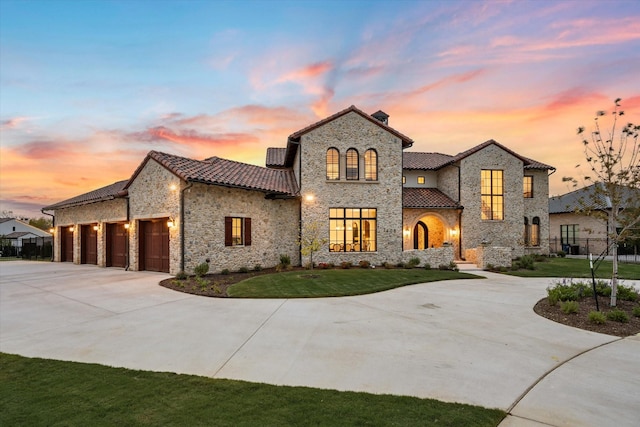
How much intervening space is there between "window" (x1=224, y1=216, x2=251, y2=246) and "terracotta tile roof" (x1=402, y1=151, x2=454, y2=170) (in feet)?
42.1

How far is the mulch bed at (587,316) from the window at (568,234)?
24.9 metres

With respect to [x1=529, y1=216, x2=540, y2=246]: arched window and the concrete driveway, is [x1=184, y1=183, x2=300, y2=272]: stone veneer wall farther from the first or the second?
[x1=529, y1=216, x2=540, y2=246]: arched window

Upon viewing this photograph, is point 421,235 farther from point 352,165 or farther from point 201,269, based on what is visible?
point 201,269

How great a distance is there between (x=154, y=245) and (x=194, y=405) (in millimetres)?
14626

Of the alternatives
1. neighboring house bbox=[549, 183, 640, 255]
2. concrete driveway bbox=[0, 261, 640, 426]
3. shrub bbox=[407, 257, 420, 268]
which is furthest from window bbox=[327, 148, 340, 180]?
neighboring house bbox=[549, 183, 640, 255]

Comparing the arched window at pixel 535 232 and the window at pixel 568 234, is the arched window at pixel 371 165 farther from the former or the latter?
the window at pixel 568 234

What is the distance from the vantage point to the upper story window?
1838 centimetres

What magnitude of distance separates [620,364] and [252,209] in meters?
14.9

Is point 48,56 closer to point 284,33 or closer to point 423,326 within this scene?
point 284,33

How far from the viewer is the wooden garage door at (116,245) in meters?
18.7

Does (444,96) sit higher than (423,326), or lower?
higher

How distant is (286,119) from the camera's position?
21.5 metres

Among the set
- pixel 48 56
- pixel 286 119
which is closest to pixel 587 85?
pixel 286 119

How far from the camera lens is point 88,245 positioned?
2191 centimetres
